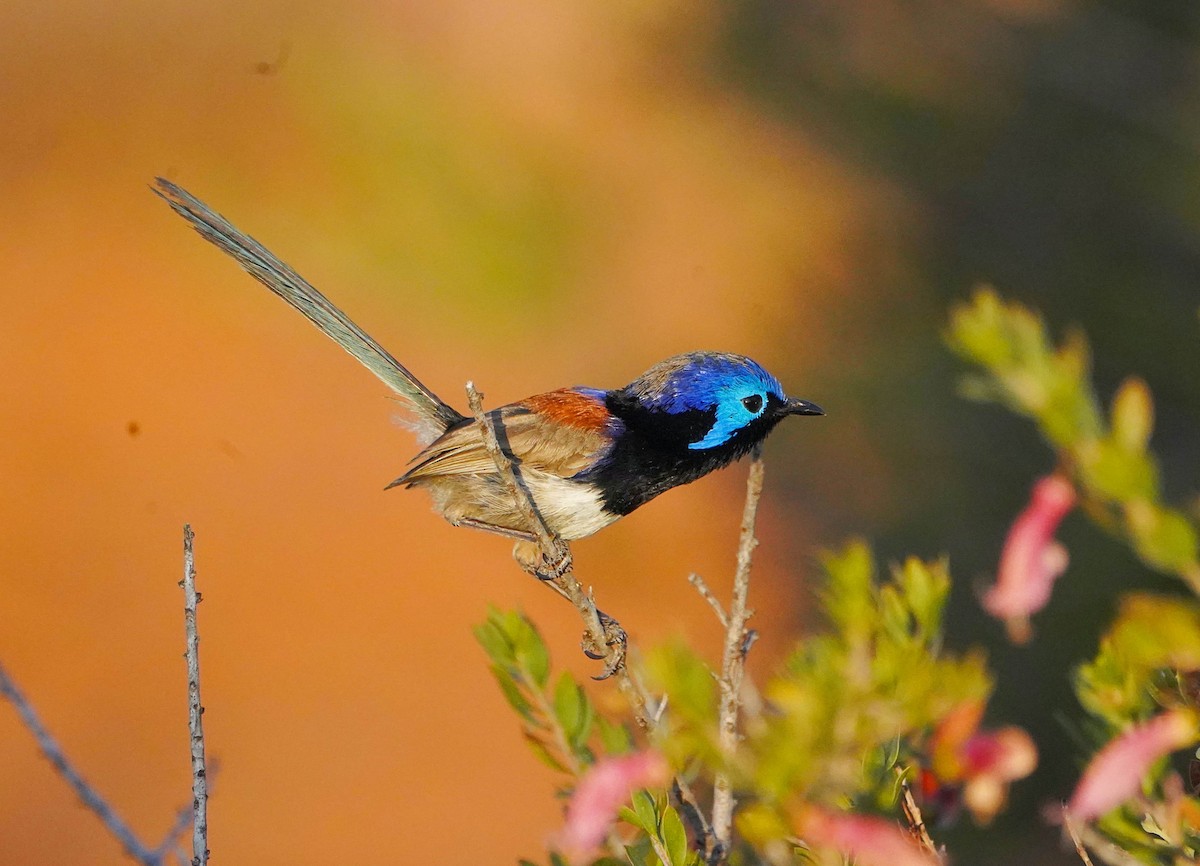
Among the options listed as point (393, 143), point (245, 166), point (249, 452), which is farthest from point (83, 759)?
point (393, 143)

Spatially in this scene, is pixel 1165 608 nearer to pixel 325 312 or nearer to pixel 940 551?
pixel 325 312

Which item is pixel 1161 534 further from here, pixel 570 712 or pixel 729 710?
pixel 570 712

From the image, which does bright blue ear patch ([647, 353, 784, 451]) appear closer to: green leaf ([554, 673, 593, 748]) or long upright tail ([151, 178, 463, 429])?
long upright tail ([151, 178, 463, 429])

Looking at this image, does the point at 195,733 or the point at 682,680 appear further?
the point at 195,733

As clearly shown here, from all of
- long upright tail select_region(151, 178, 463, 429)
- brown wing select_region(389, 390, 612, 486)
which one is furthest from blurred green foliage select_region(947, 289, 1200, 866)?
long upright tail select_region(151, 178, 463, 429)

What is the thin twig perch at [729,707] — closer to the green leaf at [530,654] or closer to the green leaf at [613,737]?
the green leaf at [613,737]

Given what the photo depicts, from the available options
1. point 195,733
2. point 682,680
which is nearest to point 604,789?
point 682,680

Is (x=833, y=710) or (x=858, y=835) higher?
(x=833, y=710)
